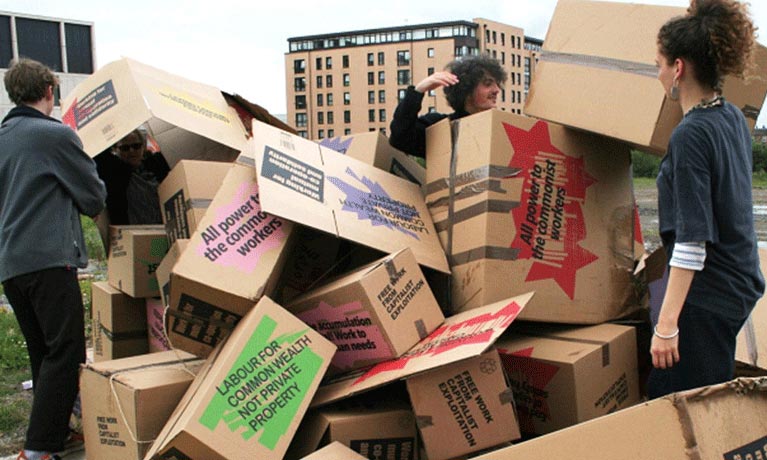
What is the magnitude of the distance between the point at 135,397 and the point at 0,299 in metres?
5.45

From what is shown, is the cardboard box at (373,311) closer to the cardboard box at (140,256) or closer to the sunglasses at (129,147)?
the cardboard box at (140,256)

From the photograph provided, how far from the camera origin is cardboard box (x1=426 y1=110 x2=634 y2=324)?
254 cm

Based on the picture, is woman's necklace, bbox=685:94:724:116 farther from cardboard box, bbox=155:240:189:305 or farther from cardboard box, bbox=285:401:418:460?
cardboard box, bbox=155:240:189:305

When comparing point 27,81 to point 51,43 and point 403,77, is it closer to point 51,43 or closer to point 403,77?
point 51,43

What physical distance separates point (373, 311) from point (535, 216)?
0.75m

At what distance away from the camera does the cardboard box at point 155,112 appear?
113 inches

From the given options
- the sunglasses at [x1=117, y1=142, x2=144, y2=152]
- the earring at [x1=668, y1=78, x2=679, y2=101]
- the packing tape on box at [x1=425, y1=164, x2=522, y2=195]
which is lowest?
the packing tape on box at [x1=425, y1=164, x2=522, y2=195]

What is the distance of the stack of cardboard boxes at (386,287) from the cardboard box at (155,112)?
0.05ft

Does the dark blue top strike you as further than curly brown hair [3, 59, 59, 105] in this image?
No

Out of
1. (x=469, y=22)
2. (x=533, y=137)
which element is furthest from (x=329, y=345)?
(x=469, y=22)

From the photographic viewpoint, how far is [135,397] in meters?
2.29

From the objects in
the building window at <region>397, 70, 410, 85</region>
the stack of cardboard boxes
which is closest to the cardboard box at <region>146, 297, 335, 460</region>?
the stack of cardboard boxes

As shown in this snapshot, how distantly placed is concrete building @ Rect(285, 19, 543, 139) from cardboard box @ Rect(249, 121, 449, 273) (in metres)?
70.7

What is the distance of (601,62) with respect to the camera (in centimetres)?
247
